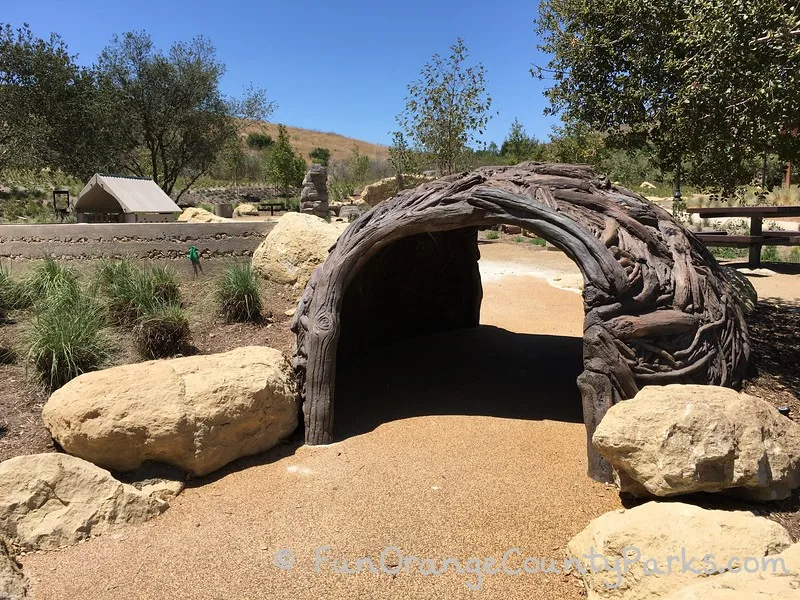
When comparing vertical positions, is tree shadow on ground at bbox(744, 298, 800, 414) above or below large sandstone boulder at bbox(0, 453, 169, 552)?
above

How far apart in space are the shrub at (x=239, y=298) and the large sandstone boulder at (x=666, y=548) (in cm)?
519

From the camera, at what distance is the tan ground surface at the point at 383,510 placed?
2.82 meters

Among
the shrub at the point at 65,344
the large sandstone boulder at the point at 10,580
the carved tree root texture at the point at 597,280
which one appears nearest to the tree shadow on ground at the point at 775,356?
the carved tree root texture at the point at 597,280

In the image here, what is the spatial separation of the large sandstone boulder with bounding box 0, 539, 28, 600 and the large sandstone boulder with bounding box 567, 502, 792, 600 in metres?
2.82

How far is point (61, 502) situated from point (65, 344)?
2.08 meters

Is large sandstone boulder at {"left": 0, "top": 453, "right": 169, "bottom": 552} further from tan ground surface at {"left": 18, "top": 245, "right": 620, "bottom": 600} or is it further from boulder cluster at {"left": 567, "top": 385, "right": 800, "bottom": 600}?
boulder cluster at {"left": 567, "top": 385, "right": 800, "bottom": 600}

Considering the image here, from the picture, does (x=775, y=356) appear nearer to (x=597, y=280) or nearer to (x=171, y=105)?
(x=597, y=280)

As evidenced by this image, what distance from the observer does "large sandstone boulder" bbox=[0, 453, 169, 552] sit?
127 inches

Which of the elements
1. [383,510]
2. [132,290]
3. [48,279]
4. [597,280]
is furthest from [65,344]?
[597,280]

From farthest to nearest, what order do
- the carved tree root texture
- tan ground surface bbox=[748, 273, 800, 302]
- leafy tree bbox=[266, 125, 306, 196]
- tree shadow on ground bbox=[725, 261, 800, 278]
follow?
1. leafy tree bbox=[266, 125, 306, 196]
2. tree shadow on ground bbox=[725, 261, 800, 278]
3. tan ground surface bbox=[748, 273, 800, 302]
4. the carved tree root texture

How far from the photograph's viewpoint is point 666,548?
2518 mm

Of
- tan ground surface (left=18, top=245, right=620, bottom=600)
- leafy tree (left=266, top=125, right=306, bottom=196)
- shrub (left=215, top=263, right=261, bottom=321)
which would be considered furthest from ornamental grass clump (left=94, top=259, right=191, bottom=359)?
leafy tree (left=266, top=125, right=306, bottom=196)

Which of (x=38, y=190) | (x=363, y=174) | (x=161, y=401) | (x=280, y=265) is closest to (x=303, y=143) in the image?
(x=363, y=174)

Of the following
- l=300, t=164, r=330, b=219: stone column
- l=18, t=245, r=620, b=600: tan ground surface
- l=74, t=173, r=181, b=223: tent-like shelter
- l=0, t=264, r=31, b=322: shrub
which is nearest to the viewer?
l=18, t=245, r=620, b=600: tan ground surface
